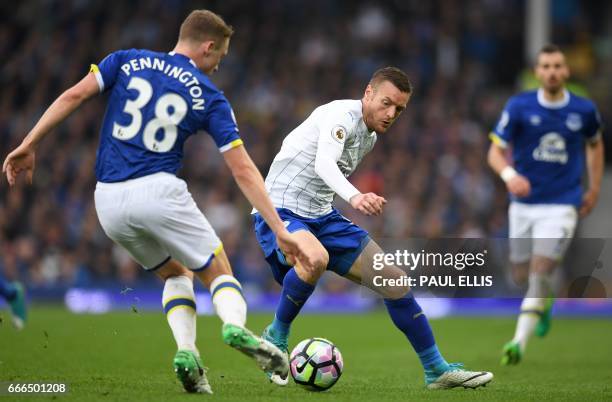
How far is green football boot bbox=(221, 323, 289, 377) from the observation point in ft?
18.1

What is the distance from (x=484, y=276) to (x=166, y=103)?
3.26 meters

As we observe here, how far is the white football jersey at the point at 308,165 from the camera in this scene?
22.8 feet

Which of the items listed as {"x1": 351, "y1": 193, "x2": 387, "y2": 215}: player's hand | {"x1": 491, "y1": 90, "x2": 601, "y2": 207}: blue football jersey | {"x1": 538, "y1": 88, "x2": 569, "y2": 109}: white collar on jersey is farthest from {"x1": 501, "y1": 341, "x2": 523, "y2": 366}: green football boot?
{"x1": 351, "y1": 193, "x2": 387, "y2": 215}: player's hand

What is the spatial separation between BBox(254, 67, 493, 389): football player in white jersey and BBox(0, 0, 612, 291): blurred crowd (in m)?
10.2

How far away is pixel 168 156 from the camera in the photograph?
5.83m

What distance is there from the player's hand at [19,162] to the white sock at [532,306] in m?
4.83

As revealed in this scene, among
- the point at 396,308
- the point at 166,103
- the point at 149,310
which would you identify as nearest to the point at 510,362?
the point at 396,308

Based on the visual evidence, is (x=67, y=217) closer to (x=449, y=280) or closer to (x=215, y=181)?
(x=215, y=181)

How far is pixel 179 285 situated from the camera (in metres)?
6.18

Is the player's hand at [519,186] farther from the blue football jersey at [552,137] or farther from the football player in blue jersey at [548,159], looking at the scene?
the blue football jersey at [552,137]

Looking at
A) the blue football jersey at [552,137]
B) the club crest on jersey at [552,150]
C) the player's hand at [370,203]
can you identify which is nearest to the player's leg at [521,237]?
the blue football jersey at [552,137]

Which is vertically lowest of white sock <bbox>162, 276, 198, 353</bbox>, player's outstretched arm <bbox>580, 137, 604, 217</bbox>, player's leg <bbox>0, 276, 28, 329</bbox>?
player's leg <bbox>0, 276, 28, 329</bbox>

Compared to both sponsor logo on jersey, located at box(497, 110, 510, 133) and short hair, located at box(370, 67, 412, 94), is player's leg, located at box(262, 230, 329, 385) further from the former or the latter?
sponsor logo on jersey, located at box(497, 110, 510, 133)

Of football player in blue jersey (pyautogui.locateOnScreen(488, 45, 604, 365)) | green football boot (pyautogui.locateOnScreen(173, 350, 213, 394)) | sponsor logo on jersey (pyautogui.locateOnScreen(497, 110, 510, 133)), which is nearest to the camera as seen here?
green football boot (pyautogui.locateOnScreen(173, 350, 213, 394))
